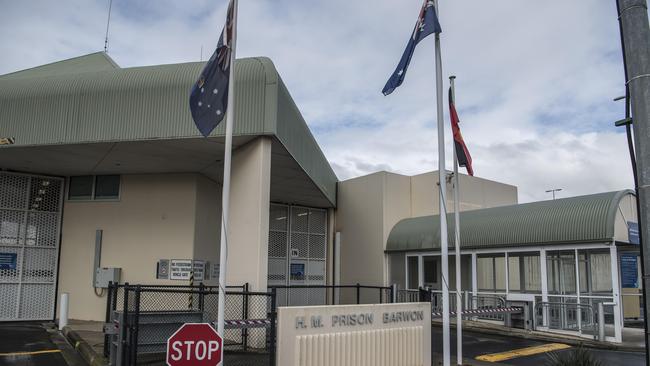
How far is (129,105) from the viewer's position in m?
13.4

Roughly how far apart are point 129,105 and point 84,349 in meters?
5.67

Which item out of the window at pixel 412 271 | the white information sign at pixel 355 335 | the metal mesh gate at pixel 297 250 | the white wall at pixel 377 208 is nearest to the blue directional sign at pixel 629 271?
the window at pixel 412 271

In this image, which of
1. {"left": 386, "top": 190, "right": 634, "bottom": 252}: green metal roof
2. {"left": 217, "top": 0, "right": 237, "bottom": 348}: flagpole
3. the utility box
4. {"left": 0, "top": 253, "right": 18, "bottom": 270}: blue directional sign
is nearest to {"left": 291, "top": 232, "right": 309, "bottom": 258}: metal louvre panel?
{"left": 386, "top": 190, "right": 634, "bottom": 252}: green metal roof

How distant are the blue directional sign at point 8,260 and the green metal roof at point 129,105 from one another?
467 centimetres

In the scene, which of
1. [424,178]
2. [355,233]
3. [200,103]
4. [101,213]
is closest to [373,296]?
[355,233]

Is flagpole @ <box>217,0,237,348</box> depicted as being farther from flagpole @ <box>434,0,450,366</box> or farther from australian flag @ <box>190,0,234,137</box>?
flagpole @ <box>434,0,450,366</box>

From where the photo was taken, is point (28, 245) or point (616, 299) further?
point (28, 245)

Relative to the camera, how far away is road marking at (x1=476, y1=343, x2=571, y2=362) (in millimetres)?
12282

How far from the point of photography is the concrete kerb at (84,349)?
399 inches

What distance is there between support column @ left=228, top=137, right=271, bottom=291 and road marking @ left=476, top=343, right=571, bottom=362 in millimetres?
5266

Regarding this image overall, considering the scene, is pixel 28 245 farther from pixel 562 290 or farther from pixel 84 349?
pixel 562 290

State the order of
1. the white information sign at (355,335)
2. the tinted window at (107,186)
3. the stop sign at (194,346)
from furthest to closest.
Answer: the tinted window at (107,186) → the white information sign at (355,335) → the stop sign at (194,346)

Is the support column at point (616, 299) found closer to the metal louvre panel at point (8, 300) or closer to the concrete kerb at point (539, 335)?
the concrete kerb at point (539, 335)

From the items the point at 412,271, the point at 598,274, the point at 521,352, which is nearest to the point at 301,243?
the point at 412,271
